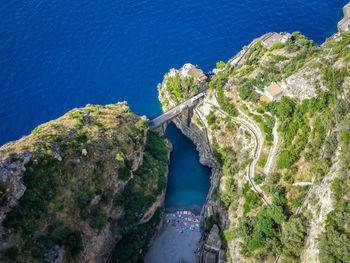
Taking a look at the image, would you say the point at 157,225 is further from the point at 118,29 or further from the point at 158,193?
the point at 118,29

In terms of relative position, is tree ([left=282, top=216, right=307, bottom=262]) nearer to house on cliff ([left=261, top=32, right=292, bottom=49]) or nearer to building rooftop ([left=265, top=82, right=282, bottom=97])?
Answer: building rooftop ([left=265, top=82, right=282, bottom=97])

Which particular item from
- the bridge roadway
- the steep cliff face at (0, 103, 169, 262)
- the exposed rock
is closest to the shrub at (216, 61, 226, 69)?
the bridge roadway

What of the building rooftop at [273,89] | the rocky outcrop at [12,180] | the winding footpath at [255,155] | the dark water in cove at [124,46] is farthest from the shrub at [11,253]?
the building rooftop at [273,89]

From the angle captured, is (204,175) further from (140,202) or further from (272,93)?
(272,93)

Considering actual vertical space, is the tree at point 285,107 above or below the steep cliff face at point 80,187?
above

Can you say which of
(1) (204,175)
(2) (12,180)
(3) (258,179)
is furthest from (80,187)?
(3) (258,179)

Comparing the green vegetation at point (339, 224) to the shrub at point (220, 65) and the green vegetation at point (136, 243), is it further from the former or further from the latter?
the shrub at point (220, 65)
